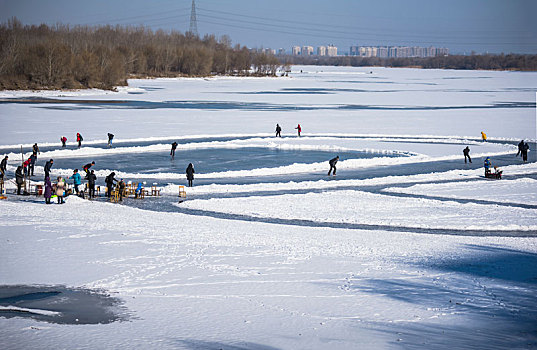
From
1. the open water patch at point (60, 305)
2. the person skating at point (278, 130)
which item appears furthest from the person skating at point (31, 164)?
the person skating at point (278, 130)

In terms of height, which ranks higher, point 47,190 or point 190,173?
point 190,173

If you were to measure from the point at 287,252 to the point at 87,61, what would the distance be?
83.2m

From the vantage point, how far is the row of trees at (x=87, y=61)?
86.8 meters

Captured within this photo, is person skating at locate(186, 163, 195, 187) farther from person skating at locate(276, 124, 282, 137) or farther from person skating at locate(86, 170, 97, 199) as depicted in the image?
person skating at locate(276, 124, 282, 137)

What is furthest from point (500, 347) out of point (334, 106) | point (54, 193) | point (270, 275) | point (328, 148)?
point (334, 106)

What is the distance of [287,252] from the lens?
15266mm

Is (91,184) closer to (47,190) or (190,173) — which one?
(47,190)

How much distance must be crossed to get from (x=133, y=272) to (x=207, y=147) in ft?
73.1

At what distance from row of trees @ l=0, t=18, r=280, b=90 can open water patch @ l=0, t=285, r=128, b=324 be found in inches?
2879

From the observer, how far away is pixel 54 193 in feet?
68.1

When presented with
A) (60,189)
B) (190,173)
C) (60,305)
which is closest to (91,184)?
(60,189)

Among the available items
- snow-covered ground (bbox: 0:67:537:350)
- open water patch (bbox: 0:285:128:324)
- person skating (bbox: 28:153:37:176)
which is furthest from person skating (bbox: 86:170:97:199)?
open water patch (bbox: 0:285:128:324)

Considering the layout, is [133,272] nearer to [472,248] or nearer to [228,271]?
[228,271]

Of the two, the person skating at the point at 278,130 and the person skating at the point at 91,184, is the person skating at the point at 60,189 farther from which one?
the person skating at the point at 278,130
